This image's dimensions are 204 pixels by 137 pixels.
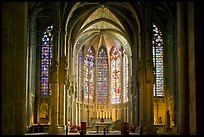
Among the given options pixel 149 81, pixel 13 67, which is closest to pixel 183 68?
pixel 13 67

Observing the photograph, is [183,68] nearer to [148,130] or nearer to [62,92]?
[148,130]

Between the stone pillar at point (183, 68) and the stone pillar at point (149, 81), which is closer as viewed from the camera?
the stone pillar at point (183, 68)

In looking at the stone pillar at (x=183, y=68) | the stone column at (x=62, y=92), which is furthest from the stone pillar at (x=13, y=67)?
the stone column at (x=62, y=92)

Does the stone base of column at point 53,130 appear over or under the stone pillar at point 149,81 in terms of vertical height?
under

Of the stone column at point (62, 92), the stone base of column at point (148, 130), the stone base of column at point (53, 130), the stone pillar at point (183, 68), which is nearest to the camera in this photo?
the stone pillar at point (183, 68)

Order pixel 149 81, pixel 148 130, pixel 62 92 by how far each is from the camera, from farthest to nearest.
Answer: pixel 62 92 < pixel 149 81 < pixel 148 130

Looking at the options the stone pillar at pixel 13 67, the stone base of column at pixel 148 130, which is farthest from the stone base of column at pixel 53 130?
the stone pillar at pixel 13 67

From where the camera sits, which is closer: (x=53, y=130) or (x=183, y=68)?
(x=183, y=68)

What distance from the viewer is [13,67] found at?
2331 cm

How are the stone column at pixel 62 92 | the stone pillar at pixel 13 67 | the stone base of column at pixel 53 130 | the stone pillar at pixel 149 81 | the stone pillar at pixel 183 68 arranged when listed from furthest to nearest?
the stone column at pixel 62 92, the stone pillar at pixel 149 81, the stone base of column at pixel 53 130, the stone pillar at pixel 183 68, the stone pillar at pixel 13 67

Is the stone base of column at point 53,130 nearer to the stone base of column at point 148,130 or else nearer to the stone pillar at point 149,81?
the stone base of column at point 148,130

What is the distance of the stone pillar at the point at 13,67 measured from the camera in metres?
21.2

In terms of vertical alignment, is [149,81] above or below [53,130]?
above

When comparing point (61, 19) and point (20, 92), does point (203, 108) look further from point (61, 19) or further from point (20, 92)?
point (61, 19)
